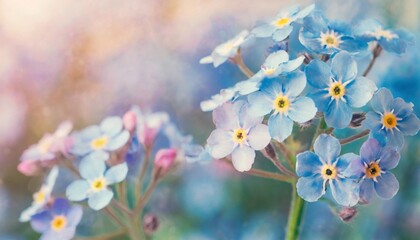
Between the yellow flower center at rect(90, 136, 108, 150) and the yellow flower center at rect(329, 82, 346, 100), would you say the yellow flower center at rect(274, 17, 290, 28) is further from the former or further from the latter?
the yellow flower center at rect(90, 136, 108, 150)

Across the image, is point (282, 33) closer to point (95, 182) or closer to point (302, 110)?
point (302, 110)

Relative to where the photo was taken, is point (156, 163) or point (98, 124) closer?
point (156, 163)

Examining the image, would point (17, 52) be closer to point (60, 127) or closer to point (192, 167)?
point (60, 127)

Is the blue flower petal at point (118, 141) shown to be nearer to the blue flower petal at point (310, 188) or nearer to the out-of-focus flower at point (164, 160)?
the out-of-focus flower at point (164, 160)

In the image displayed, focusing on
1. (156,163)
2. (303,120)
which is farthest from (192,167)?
(303,120)

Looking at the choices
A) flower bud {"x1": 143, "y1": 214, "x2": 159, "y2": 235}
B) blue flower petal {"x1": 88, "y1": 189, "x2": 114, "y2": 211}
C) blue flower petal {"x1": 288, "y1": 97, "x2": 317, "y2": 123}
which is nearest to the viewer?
blue flower petal {"x1": 288, "y1": 97, "x2": 317, "y2": 123}

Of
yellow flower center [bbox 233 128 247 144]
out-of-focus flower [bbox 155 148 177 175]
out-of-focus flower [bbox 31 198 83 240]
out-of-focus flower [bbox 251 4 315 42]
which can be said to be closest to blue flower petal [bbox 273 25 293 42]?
out-of-focus flower [bbox 251 4 315 42]

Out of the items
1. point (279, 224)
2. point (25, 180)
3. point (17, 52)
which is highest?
point (17, 52)
